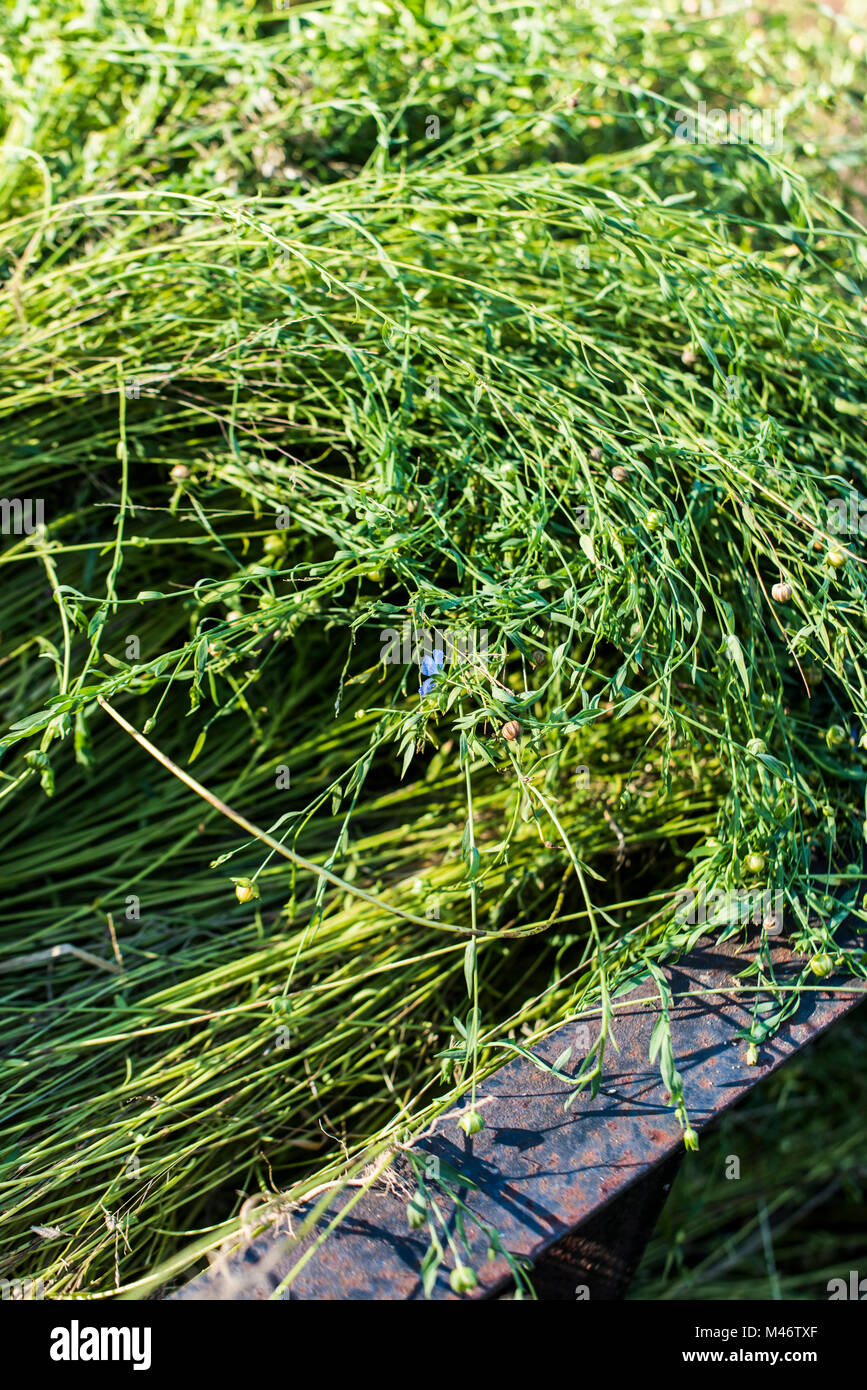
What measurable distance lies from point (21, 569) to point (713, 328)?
106 cm

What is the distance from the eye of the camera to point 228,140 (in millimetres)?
1535

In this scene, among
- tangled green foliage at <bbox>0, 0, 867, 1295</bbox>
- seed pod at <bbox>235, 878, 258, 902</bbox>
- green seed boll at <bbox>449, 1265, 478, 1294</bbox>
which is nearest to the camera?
green seed boll at <bbox>449, 1265, 478, 1294</bbox>

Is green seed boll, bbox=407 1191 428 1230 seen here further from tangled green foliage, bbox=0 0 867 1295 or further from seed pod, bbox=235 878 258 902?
seed pod, bbox=235 878 258 902

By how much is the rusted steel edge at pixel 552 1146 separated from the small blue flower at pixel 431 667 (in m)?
0.38

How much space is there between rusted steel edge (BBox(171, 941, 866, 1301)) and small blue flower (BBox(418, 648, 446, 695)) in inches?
15.0

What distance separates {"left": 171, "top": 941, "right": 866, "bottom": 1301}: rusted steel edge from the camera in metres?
0.86

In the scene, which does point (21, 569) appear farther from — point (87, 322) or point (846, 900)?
point (846, 900)

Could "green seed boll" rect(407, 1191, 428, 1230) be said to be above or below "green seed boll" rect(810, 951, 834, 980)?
below

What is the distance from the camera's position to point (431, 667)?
39.2 inches

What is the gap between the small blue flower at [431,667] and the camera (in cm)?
97

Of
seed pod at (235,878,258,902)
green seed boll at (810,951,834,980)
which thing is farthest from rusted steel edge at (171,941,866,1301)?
seed pod at (235,878,258,902)

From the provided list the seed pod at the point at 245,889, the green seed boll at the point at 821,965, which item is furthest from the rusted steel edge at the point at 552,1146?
the seed pod at the point at 245,889

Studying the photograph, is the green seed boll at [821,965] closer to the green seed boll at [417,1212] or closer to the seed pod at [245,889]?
the green seed boll at [417,1212]
